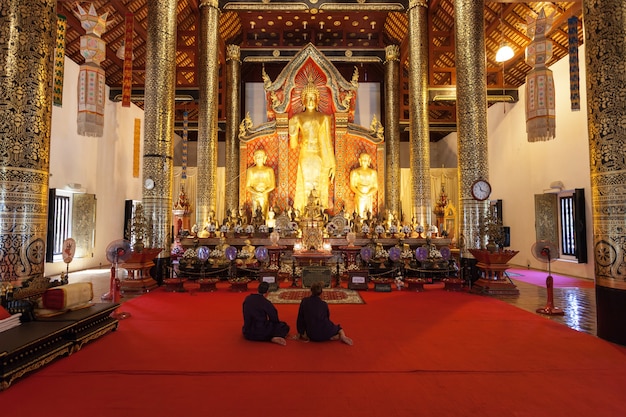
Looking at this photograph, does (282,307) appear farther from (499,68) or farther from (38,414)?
(499,68)

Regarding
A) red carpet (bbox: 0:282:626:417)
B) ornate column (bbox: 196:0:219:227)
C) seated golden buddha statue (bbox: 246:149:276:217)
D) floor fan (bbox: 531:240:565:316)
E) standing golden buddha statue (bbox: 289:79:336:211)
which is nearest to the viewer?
red carpet (bbox: 0:282:626:417)

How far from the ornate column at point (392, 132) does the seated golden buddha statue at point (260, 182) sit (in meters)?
4.42

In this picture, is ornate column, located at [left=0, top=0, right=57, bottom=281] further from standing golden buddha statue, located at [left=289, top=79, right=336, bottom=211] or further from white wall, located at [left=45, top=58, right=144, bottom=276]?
standing golden buddha statue, located at [left=289, top=79, right=336, bottom=211]

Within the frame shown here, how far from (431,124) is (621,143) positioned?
35.1 feet

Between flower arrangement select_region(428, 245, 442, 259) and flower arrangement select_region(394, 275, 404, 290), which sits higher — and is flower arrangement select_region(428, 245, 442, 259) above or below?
above

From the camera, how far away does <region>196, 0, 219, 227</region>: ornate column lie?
36.8ft

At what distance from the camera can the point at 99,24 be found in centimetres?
752

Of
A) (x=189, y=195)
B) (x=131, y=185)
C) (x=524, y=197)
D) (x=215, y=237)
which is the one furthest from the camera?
(x=189, y=195)

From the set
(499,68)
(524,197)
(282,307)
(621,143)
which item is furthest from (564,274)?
(282,307)

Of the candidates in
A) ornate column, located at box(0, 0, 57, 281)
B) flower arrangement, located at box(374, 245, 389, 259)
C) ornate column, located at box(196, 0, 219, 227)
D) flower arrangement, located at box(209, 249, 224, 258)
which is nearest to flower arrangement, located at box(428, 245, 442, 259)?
flower arrangement, located at box(374, 245, 389, 259)

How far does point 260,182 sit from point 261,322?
969cm

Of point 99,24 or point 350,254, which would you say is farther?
point 350,254

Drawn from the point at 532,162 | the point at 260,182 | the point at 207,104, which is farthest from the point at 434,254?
the point at 207,104

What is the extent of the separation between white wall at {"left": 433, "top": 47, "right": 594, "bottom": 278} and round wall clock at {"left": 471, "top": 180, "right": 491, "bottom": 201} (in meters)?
3.25
